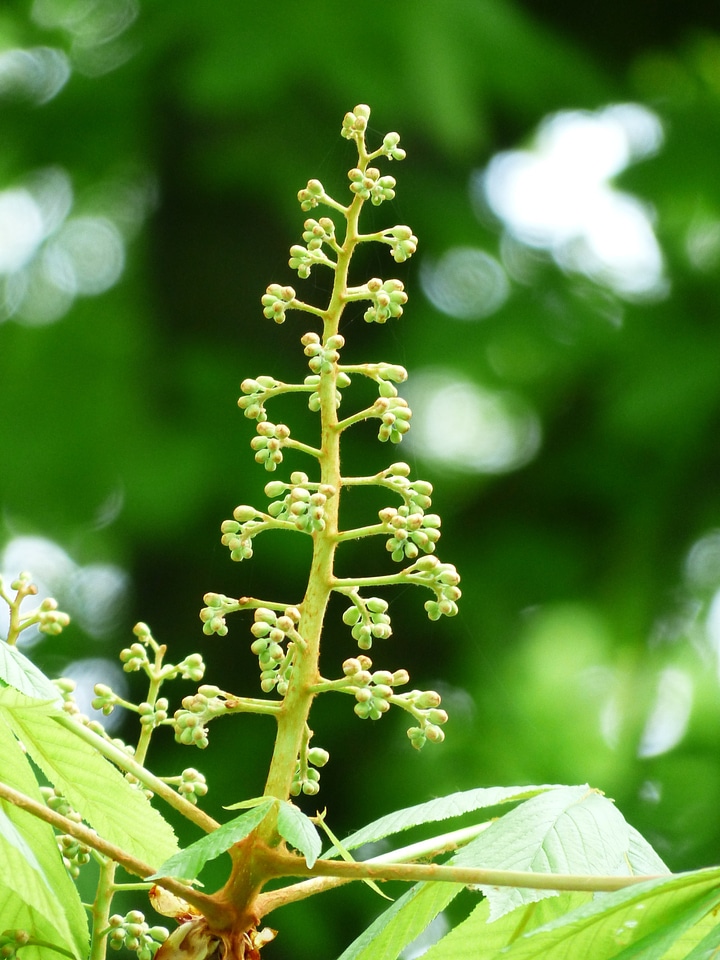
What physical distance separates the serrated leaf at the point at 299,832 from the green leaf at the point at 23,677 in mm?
88

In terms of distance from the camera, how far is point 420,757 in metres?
1.87

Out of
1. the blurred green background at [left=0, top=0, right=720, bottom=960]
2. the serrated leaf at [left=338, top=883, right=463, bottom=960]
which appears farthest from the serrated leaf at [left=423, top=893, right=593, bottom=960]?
the blurred green background at [left=0, top=0, right=720, bottom=960]

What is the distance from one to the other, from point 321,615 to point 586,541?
1.75 m

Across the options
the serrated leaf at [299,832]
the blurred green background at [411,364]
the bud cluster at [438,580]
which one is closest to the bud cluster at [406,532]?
the bud cluster at [438,580]

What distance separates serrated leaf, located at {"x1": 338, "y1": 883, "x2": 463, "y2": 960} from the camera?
42 centimetres

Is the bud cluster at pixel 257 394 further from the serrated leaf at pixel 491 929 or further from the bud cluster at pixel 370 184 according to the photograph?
the serrated leaf at pixel 491 929

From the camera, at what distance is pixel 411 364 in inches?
78.7

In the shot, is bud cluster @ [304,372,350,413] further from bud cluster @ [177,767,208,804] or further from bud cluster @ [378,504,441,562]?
bud cluster @ [177,767,208,804]

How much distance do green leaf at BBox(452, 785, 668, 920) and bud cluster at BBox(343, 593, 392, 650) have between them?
89 mm

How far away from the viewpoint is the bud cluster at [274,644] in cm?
40

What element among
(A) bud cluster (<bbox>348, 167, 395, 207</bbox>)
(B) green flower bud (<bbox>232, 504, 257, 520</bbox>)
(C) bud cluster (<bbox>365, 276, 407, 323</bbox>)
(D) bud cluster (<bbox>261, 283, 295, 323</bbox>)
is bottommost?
(B) green flower bud (<bbox>232, 504, 257, 520</bbox>)

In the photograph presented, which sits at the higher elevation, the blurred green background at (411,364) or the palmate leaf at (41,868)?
the blurred green background at (411,364)

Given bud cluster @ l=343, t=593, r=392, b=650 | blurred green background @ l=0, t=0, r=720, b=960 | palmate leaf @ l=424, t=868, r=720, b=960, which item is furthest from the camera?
blurred green background @ l=0, t=0, r=720, b=960

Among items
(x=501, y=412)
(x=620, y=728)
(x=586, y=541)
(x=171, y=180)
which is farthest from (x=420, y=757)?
(x=171, y=180)
